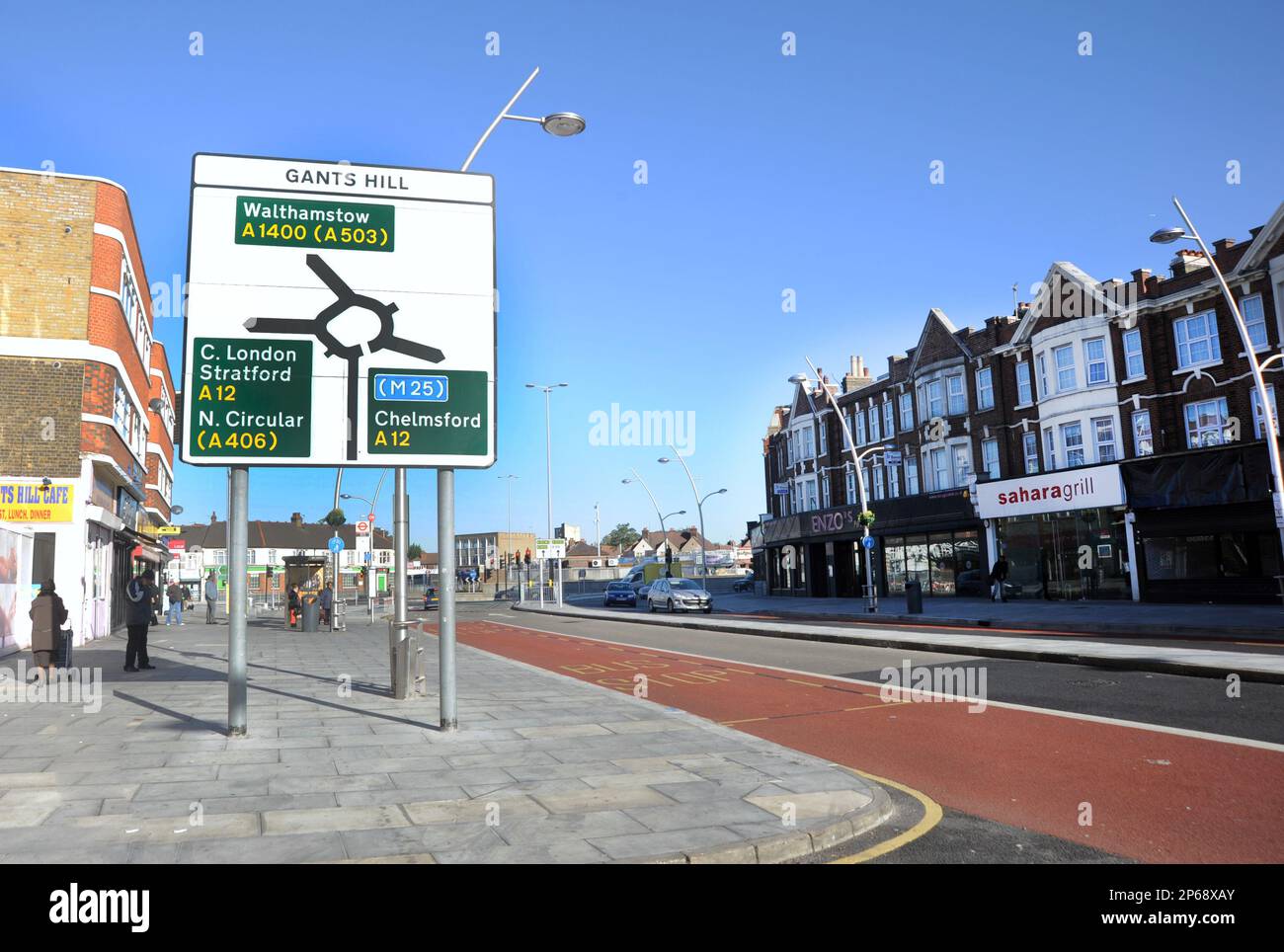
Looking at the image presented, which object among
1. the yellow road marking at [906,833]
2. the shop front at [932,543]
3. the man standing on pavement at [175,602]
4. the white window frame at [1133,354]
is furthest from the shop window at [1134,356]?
the man standing on pavement at [175,602]

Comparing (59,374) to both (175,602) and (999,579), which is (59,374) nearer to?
(175,602)

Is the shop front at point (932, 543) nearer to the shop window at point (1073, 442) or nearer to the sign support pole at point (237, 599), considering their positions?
the shop window at point (1073, 442)

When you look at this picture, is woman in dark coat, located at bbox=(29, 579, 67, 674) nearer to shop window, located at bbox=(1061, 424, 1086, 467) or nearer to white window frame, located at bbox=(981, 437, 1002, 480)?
shop window, located at bbox=(1061, 424, 1086, 467)

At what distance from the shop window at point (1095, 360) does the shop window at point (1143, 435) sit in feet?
6.35

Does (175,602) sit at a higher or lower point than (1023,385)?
lower

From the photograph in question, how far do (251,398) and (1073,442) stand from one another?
102ft

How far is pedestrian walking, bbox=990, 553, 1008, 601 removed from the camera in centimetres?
3406

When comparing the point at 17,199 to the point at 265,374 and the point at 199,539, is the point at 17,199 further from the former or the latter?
the point at 199,539

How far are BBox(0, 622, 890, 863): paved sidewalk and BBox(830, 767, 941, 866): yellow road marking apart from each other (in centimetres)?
27

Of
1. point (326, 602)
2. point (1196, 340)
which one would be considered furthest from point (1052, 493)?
point (326, 602)

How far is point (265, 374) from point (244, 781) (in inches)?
178

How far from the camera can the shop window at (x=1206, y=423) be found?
27.6 metres

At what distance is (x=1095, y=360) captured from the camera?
32125 mm
